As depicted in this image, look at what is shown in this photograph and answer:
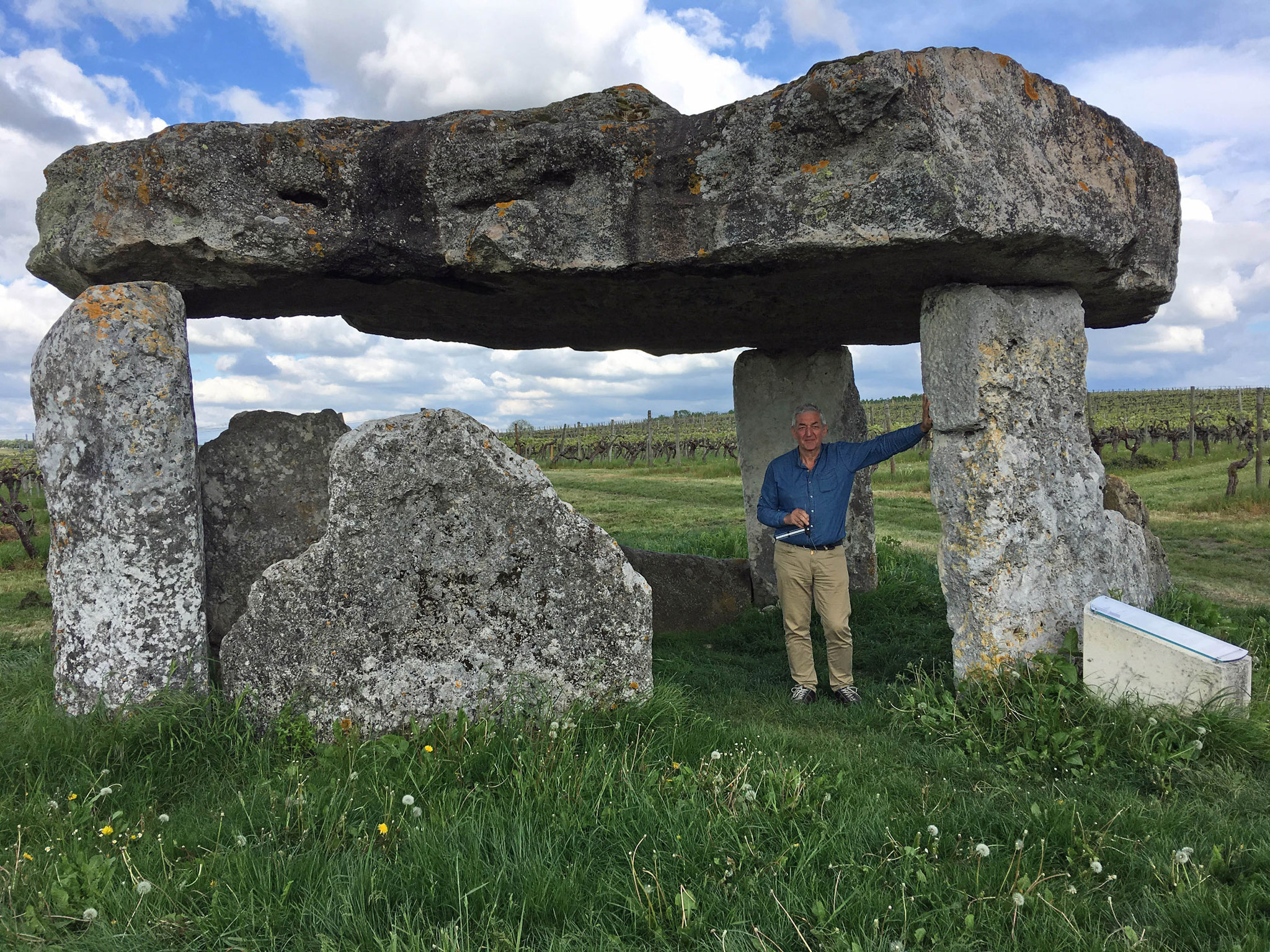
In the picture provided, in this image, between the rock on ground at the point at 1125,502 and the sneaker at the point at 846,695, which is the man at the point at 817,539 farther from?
the rock on ground at the point at 1125,502

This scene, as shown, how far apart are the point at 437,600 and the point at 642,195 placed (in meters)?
2.36

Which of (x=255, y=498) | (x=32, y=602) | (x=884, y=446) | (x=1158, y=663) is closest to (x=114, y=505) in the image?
(x=255, y=498)

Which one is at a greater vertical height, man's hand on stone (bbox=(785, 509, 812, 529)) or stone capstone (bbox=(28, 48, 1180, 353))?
stone capstone (bbox=(28, 48, 1180, 353))

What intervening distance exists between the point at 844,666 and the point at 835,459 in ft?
4.41

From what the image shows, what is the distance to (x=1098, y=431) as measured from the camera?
1009 inches

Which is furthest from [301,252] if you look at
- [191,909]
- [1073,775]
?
[1073,775]

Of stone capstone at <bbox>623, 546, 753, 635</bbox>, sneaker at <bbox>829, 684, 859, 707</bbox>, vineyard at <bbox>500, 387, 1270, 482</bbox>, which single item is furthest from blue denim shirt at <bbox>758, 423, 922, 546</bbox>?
vineyard at <bbox>500, 387, 1270, 482</bbox>

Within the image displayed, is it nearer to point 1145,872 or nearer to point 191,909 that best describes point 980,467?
point 1145,872

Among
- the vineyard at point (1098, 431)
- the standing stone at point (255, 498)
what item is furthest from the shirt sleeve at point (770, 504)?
the vineyard at point (1098, 431)

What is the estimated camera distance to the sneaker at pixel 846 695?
5.10 metres

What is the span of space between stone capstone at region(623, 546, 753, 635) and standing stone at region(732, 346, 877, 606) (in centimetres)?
25

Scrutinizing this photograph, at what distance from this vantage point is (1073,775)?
3.71 meters

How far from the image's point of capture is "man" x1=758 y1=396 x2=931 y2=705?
5332 millimetres

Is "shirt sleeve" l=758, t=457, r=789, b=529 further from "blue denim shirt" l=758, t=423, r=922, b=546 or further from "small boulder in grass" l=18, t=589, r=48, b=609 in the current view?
"small boulder in grass" l=18, t=589, r=48, b=609
